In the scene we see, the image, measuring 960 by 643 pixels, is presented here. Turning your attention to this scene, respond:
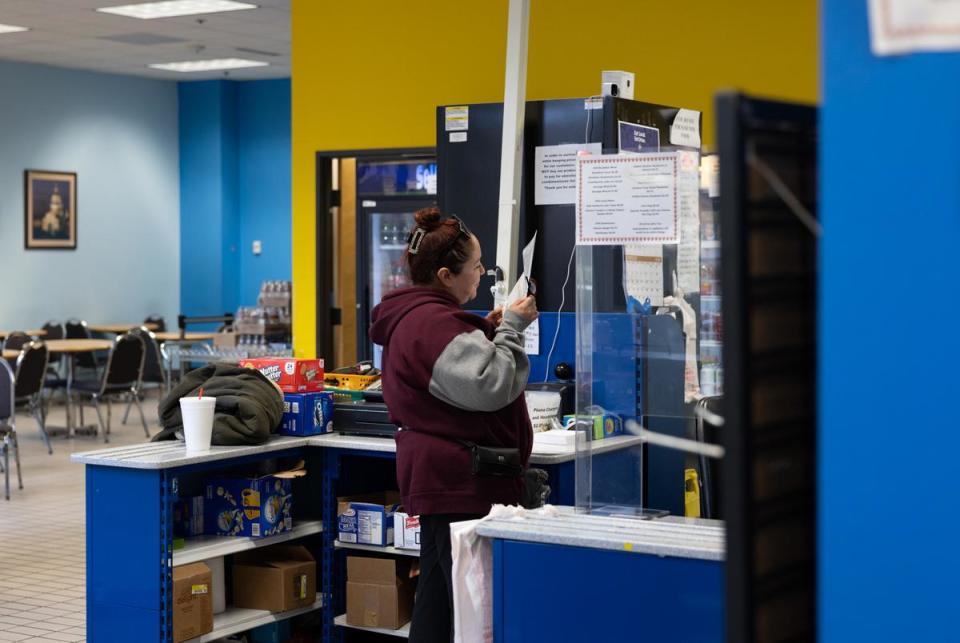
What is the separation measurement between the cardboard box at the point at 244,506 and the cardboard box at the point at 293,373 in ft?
1.09

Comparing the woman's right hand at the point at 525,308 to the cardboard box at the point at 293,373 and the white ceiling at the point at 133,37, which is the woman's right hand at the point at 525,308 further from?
the white ceiling at the point at 133,37

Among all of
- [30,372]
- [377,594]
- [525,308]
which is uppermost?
[525,308]

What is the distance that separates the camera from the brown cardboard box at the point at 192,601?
412 cm

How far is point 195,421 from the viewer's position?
167 inches

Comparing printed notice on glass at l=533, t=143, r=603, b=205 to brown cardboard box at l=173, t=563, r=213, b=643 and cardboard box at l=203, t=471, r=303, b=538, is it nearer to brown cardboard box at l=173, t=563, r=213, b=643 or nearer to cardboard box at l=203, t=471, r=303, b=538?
cardboard box at l=203, t=471, r=303, b=538

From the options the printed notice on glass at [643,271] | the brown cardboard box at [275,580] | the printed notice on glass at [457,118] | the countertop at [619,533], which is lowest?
the brown cardboard box at [275,580]

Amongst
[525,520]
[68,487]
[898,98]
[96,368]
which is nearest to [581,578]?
[525,520]

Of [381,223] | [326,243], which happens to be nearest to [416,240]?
[381,223]

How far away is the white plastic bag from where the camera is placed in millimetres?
2842

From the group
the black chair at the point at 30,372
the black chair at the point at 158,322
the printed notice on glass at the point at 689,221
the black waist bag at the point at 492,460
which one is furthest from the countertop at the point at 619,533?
the black chair at the point at 158,322

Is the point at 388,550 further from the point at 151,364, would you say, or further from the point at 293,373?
the point at 151,364

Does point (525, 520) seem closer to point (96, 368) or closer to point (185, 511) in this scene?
point (185, 511)

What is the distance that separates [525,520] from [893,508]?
56.6 inches

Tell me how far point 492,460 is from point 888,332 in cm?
204
